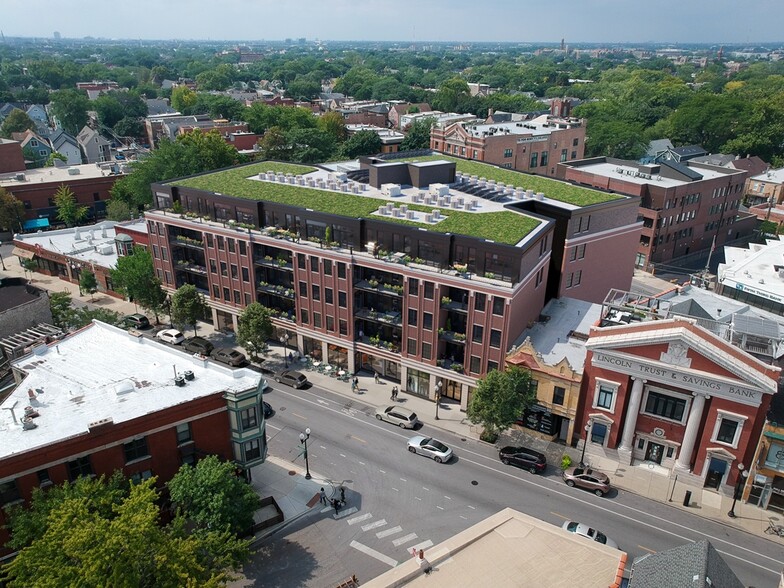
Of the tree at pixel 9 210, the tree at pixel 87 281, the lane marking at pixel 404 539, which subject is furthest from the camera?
the tree at pixel 9 210

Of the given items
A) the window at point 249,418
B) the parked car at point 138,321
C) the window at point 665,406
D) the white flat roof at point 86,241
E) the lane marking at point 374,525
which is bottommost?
the parked car at point 138,321

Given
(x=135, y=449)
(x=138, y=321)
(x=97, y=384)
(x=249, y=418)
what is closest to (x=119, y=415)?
(x=135, y=449)

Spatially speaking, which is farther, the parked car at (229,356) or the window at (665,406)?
the parked car at (229,356)

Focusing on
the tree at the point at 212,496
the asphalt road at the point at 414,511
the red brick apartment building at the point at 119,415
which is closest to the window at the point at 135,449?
the red brick apartment building at the point at 119,415

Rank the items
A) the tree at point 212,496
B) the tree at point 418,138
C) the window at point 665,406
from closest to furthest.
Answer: the tree at point 212,496, the window at point 665,406, the tree at point 418,138

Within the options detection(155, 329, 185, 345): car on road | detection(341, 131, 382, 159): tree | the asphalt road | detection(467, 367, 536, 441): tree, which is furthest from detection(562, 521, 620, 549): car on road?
detection(341, 131, 382, 159): tree

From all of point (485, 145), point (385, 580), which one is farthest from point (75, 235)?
point (385, 580)

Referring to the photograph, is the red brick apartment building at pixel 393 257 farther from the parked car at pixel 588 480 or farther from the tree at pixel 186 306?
the parked car at pixel 588 480
